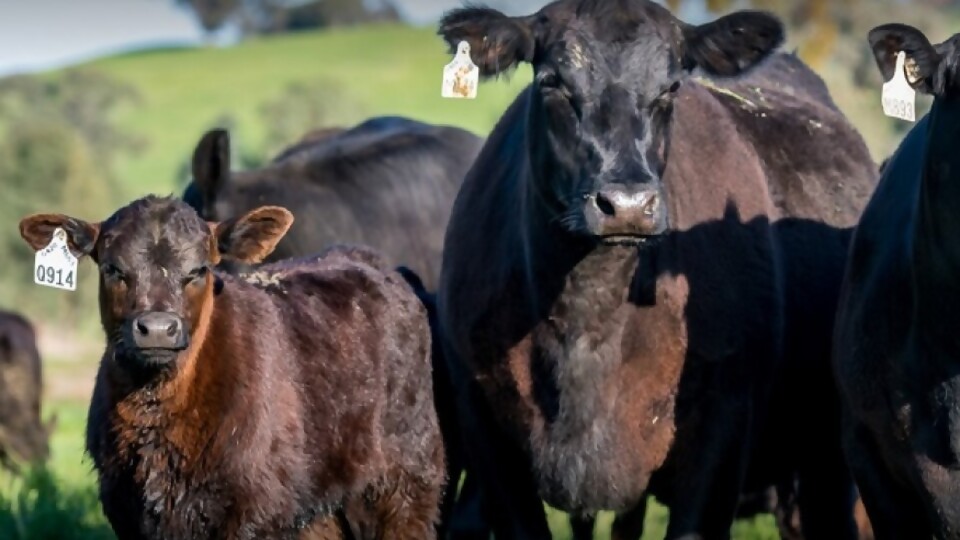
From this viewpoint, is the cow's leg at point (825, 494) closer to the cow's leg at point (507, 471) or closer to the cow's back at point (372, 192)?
the cow's leg at point (507, 471)

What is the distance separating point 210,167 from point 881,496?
5.14 meters

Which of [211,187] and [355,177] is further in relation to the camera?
[355,177]

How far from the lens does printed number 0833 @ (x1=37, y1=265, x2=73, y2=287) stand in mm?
7176

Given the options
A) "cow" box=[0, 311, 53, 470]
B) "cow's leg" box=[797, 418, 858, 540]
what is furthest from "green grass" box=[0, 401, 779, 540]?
"cow" box=[0, 311, 53, 470]

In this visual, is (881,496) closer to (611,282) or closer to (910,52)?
(611,282)

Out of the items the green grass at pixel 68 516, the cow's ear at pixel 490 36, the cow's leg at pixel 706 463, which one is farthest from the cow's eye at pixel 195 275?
→ the cow's leg at pixel 706 463

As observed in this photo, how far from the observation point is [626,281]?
6992 millimetres

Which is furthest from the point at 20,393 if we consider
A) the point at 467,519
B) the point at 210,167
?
the point at 467,519

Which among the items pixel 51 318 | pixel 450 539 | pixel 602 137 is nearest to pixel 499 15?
pixel 602 137

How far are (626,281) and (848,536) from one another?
249 centimetres

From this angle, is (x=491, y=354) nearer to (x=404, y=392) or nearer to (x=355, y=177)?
(x=404, y=392)

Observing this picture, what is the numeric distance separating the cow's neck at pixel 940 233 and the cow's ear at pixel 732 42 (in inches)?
41.4

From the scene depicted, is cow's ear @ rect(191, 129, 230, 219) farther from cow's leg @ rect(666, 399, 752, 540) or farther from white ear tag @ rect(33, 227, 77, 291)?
cow's leg @ rect(666, 399, 752, 540)

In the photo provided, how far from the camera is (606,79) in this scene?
22.0 ft
